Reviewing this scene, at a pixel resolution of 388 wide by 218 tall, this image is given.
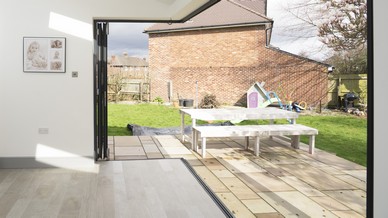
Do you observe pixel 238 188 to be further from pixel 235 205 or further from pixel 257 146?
pixel 257 146

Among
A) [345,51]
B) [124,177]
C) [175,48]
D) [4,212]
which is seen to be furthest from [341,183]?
[175,48]

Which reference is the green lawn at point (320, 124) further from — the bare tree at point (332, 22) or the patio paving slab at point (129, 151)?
the patio paving slab at point (129, 151)

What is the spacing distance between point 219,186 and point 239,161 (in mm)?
1448

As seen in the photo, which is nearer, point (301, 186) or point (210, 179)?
point (301, 186)

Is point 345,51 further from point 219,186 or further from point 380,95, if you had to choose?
point 380,95

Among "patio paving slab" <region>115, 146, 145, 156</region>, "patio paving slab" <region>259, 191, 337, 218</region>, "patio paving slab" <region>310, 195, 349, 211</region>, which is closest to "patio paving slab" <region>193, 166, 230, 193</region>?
"patio paving slab" <region>259, 191, 337, 218</region>

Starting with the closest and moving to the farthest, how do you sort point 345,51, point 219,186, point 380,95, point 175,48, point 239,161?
point 380,95
point 219,186
point 239,161
point 345,51
point 175,48

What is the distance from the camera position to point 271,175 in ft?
16.7

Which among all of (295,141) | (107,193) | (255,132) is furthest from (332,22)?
(107,193)

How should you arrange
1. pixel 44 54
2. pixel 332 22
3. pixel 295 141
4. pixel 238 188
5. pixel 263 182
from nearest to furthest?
pixel 238 188 < pixel 263 182 < pixel 44 54 < pixel 295 141 < pixel 332 22

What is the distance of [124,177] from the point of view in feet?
16.0

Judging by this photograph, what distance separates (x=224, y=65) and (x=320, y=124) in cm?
441

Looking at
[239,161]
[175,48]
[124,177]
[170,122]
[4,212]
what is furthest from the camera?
[175,48]

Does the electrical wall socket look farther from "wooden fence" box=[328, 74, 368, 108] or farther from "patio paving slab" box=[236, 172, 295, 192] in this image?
"wooden fence" box=[328, 74, 368, 108]
